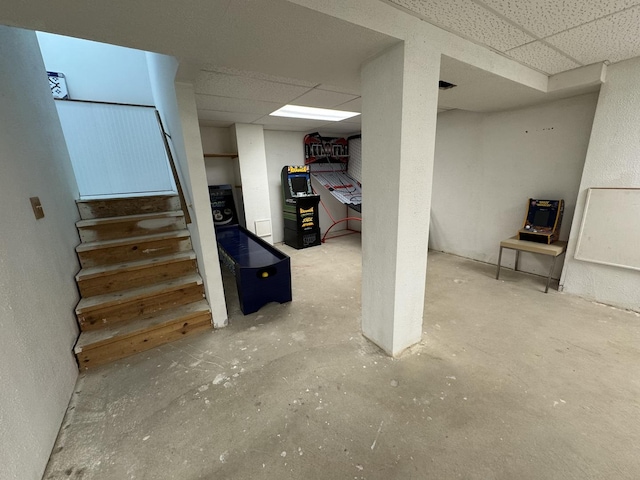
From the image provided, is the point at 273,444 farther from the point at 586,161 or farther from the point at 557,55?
the point at 586,161

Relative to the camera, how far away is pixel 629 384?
1594 millimetres

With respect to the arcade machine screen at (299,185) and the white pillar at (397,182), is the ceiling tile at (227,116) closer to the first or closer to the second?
the arcade machine screen at (299,185)

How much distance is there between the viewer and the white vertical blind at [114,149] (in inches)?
130

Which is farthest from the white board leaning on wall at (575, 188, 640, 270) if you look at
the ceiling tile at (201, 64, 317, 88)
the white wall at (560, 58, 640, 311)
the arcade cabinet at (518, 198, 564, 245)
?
the ceiling tile at (201, 64, 317, 88)

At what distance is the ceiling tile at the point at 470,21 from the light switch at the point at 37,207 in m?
2.44

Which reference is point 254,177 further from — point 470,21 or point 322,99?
point 470,21

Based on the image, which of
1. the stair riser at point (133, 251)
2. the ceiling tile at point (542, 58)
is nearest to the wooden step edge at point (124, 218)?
the stair riser at point (133, 251)

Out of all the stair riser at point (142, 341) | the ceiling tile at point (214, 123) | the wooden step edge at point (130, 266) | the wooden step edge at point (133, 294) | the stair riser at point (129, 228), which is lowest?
the stair riser at point (142, 341)

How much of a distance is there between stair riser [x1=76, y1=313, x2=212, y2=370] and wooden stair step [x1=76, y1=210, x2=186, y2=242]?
1.08m

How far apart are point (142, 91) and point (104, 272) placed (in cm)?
309

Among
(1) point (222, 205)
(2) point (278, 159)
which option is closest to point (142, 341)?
(1) point (222, 205)

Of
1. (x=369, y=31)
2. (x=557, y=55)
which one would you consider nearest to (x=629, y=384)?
(x=557, y=55)

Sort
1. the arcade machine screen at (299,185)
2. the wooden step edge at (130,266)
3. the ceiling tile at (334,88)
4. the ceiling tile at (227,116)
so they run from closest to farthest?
the wooden step edge at (130,266) → the ceiling tile at (334,88) → the ceiling tile at (227,116) → the arcade machine screen at (299,185)

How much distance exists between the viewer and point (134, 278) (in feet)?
7.54
